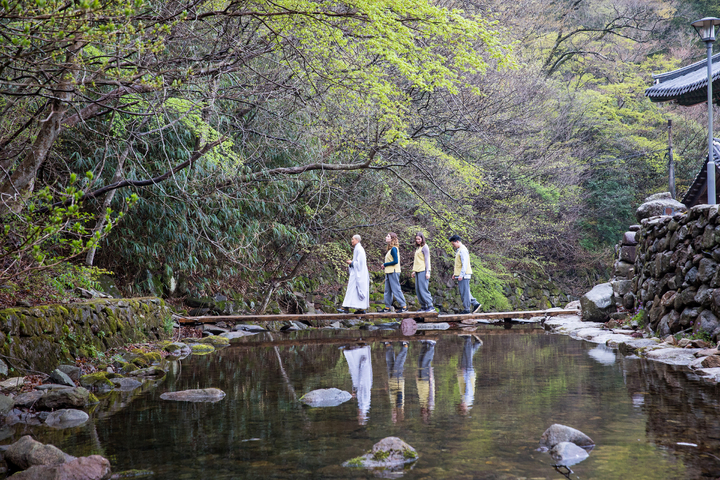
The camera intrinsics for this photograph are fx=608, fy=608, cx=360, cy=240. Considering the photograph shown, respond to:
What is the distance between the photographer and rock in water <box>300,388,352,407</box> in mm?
4934

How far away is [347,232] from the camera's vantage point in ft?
51.2

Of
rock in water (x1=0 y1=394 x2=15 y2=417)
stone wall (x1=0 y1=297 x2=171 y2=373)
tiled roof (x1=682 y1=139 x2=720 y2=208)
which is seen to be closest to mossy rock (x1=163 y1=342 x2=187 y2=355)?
stone wall (x1=0 y1=297 x2=171 y2=373)

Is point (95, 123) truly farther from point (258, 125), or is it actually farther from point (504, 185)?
point (504, 185)

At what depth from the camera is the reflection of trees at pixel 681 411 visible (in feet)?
10.8

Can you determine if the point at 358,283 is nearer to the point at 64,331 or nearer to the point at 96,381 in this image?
the point at 64,331

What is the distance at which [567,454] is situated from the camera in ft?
10.9

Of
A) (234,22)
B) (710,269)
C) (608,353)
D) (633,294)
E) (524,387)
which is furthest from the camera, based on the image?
(633,294)

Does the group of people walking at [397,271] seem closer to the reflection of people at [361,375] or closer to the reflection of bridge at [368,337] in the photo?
the reflection of bridge at [368,337]

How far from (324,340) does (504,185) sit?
11.4 meters

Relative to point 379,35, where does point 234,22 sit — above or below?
above

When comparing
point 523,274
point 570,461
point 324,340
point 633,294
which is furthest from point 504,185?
point 570,461

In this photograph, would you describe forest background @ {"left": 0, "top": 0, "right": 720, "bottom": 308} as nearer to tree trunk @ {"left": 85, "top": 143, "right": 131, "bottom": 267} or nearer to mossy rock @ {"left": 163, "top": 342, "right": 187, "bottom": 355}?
tree trunk @ {"left": 85, "top": 143, "right": 131, "bottom": 267}

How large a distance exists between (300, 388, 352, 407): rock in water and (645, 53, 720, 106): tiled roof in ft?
30.1

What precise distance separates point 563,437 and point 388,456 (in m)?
1.05
